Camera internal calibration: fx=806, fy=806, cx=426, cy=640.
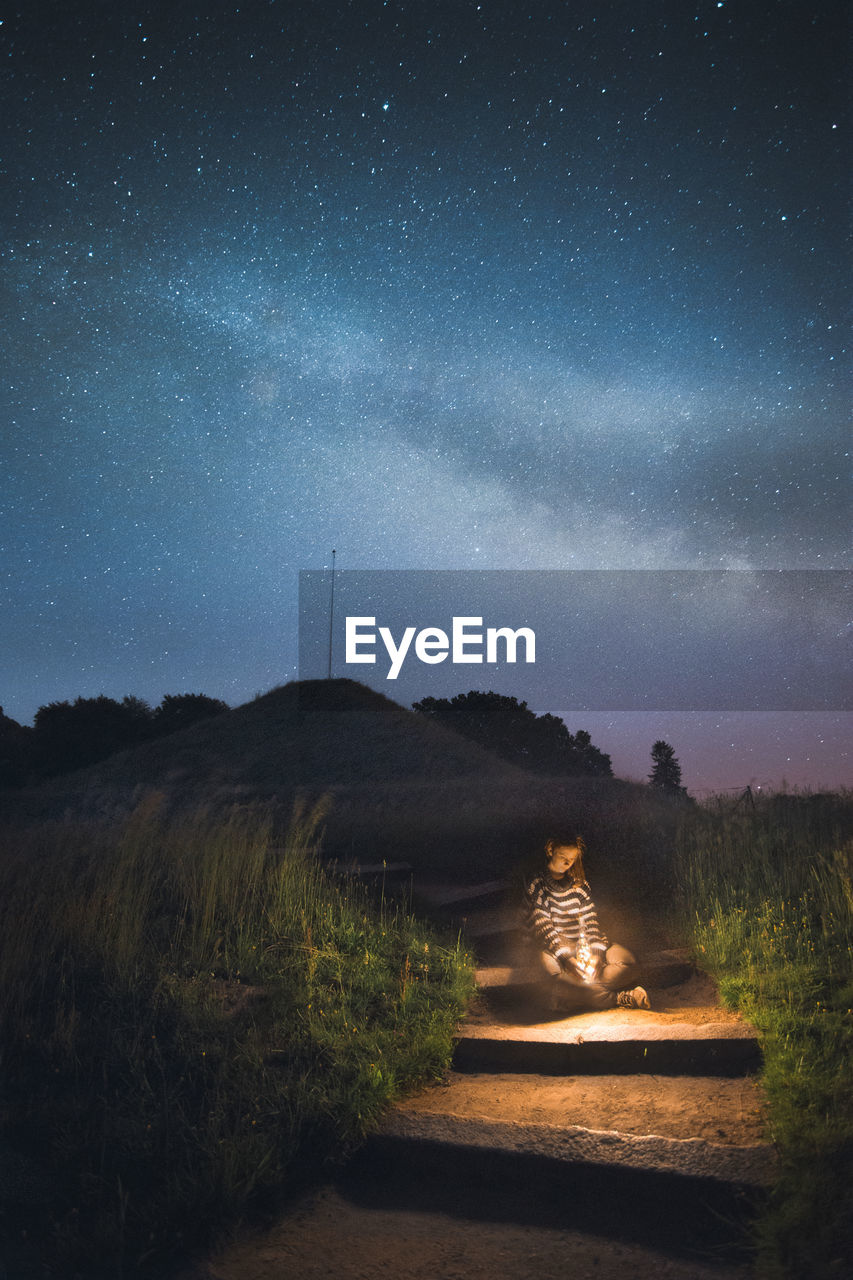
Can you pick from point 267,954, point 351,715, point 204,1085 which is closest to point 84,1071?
point 204,1085

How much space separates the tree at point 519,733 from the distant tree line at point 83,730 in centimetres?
831

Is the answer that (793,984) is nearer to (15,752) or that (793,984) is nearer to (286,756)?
(286,756)

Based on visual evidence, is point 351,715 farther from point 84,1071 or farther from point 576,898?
point 84,1071

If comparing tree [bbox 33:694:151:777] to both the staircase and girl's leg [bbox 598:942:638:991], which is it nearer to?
girl's leg [bbox 598:942:638:991]

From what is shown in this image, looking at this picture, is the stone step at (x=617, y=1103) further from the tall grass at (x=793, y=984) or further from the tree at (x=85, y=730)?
the tree at (x=85, y=730)

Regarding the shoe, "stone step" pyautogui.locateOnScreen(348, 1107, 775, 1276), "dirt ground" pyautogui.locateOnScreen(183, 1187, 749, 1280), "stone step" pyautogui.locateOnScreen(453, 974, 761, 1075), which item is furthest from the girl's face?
"dirt ground" pyautogui.locateOnScreen(183, 1187, 749, 1280)

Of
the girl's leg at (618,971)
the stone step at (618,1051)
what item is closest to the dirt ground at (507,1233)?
the stone step at (618,1051)

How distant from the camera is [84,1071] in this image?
446 centimetres

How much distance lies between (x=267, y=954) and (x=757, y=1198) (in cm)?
352

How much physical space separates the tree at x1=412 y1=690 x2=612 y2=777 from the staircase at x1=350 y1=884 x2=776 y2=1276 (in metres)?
20.3

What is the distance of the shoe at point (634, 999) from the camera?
5863 mm

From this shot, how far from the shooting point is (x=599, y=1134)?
12.5ft

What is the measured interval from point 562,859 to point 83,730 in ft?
86.2

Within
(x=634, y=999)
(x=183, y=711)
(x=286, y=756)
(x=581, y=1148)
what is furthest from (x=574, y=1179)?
(x=183, y=711)
